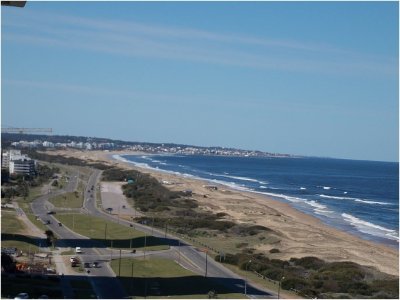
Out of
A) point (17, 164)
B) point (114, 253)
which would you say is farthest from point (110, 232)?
point (17, 164)

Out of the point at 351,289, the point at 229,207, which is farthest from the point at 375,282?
the point at 229,207

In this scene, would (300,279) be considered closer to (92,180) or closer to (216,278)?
(216,278)

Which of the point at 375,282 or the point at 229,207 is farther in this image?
the point at 229,207

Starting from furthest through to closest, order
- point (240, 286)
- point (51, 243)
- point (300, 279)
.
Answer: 1. point (51, 243)
2. point (300, 279)
3. point (240, 286)


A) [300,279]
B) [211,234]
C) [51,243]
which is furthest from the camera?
[211,234]

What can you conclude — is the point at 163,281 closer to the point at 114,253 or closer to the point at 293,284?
the point at 293,284

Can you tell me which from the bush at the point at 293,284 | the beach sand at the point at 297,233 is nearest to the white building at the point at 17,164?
the beach sand at the point at 297,233

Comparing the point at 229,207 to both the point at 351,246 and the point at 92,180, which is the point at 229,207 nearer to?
the point at 351,246
